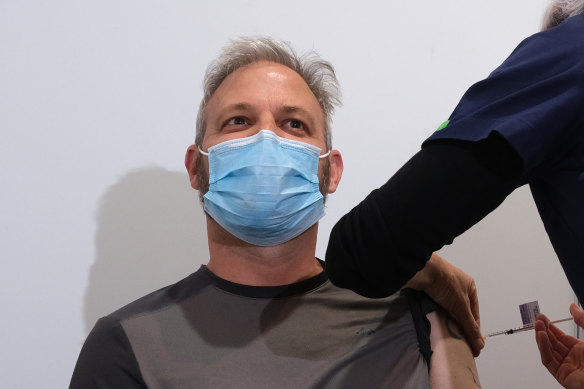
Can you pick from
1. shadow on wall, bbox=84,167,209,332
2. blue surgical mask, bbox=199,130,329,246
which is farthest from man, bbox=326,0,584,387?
shadow on wall, bbox=84,167,209,332

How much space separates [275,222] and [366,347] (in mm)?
344

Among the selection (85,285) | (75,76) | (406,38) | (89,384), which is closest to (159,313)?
→ (89,384)

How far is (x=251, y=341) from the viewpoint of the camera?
1174 mm

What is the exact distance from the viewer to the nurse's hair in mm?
827

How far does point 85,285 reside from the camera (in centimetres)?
155

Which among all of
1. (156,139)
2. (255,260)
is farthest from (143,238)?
(255,260)

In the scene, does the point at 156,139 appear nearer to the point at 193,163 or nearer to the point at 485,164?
the point at 193,163

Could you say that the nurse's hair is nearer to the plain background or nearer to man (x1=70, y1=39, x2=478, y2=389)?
man (x1=70, y1=39, x2=478, y2=389)

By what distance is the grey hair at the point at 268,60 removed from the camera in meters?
1.43

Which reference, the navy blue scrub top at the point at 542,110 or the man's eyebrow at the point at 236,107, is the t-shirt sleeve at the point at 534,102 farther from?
the man's eyebrow at the point at 236,107

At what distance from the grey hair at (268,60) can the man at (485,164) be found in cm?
70

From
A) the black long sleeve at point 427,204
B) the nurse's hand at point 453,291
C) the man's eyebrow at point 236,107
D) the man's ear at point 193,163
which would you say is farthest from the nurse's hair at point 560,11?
the man's ear at point 193,163

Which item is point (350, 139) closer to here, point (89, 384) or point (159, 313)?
point (159, 313)

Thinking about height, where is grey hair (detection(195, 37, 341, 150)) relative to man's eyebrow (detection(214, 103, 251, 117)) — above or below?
above
